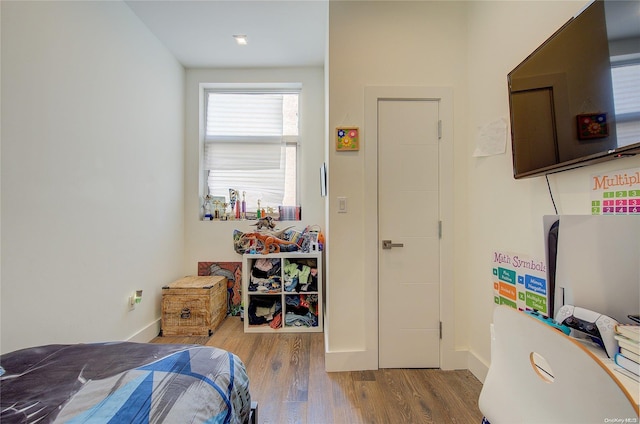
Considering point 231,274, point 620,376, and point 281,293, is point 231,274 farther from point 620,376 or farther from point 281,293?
point 620,376

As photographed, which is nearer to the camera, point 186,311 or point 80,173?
point 80,173

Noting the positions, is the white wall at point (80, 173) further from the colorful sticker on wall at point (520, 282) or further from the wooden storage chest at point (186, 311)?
the colorful sticker on wall at point (520, 282)

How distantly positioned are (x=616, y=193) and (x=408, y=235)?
3.46ft

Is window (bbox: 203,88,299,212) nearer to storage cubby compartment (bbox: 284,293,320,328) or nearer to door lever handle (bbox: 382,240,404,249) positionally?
storage cubby compartment (bbox: 284,293,320,328)

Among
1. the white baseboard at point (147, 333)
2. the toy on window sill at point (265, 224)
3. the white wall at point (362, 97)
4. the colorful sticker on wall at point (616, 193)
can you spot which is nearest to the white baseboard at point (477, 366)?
the white wall at point (362, 97)

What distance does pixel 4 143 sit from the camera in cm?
121

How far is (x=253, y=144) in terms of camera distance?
3039mm

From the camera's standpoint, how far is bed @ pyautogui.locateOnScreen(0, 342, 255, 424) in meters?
0.72

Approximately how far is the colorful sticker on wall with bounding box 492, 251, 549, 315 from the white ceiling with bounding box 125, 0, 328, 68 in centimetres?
232

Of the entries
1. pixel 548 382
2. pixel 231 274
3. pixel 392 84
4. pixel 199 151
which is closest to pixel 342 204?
pixel 392 84

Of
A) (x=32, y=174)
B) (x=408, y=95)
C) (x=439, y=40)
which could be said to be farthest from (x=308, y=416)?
(x=439, y=40)

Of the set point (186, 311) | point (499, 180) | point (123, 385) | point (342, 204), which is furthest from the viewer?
point (186, 311)

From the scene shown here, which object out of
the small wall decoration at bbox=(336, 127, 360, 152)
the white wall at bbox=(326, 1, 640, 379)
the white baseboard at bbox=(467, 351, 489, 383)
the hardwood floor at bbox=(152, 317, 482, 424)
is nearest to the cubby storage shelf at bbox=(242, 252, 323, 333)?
the hardwood floor at bbox=(152, 317, 482, 424)

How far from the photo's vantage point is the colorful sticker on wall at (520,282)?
3.82 feet
